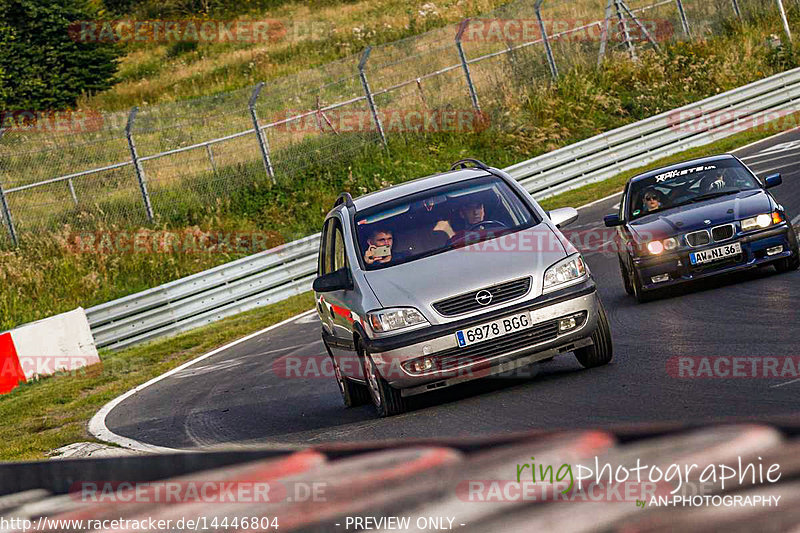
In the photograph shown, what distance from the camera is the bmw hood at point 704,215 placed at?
11.4 meters

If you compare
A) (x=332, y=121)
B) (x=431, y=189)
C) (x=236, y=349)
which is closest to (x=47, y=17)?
(x=332, y=121)

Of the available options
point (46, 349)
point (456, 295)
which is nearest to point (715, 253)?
point (456, 295)

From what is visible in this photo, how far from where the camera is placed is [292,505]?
1560 millimetres

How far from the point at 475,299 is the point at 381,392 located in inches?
41.2

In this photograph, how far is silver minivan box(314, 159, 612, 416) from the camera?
7.98 meters

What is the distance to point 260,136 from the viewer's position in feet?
91.0

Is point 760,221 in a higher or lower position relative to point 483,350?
lower

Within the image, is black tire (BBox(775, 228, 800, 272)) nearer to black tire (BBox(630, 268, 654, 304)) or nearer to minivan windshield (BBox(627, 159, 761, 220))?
minivan windshield (BBox(627, 159, 761, 220))

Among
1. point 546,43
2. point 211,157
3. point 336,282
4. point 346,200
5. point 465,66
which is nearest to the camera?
point 336,282

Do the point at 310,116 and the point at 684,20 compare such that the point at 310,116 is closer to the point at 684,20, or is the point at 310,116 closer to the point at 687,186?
the point at 684,20

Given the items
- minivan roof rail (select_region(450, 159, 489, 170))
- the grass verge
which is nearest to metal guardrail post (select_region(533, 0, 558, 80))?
the grass verge

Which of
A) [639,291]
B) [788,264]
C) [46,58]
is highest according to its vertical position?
[46,58]

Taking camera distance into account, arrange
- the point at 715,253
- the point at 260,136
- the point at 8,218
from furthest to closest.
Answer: the point at 260,136 → the point at 8,218 → the point at 715,253

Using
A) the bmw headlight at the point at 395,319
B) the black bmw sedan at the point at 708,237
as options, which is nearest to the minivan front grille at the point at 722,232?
the black bmw sedan at the point at 708,237
